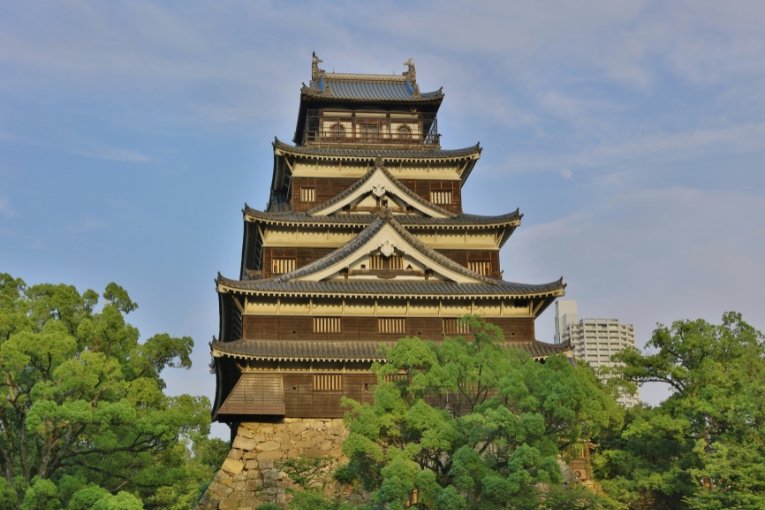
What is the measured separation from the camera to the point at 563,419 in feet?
80.3

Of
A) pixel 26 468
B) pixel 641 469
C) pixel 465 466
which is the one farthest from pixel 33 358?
pixel 641 469

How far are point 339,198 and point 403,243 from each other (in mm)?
4763

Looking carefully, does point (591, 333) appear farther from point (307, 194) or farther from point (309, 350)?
point (309, 350)

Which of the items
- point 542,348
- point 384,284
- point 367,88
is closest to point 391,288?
point 384,284

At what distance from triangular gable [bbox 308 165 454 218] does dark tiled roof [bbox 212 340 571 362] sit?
7.89m

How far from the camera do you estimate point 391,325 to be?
35.8 m

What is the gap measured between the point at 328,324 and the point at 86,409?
35.5 feet

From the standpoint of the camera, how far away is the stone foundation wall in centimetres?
3134

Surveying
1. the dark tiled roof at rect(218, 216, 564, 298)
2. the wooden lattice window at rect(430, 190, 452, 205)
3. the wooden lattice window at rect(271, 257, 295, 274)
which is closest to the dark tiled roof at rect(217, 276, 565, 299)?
the dark tiled roof at rect(218, 216, 564, 298)

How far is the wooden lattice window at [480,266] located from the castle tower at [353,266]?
6 cm

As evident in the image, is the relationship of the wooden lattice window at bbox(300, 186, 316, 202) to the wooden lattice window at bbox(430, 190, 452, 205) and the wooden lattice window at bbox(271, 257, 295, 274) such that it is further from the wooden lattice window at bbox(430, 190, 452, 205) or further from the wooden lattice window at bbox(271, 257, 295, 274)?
the wooden lattice window at bbox(430, 190, 452, 205)

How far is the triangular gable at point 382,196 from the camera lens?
40.8m

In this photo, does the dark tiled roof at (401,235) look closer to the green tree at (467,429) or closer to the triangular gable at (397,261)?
the triangular gable at (397,261)

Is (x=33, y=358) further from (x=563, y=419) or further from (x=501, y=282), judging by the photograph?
(x=501, y=282)
